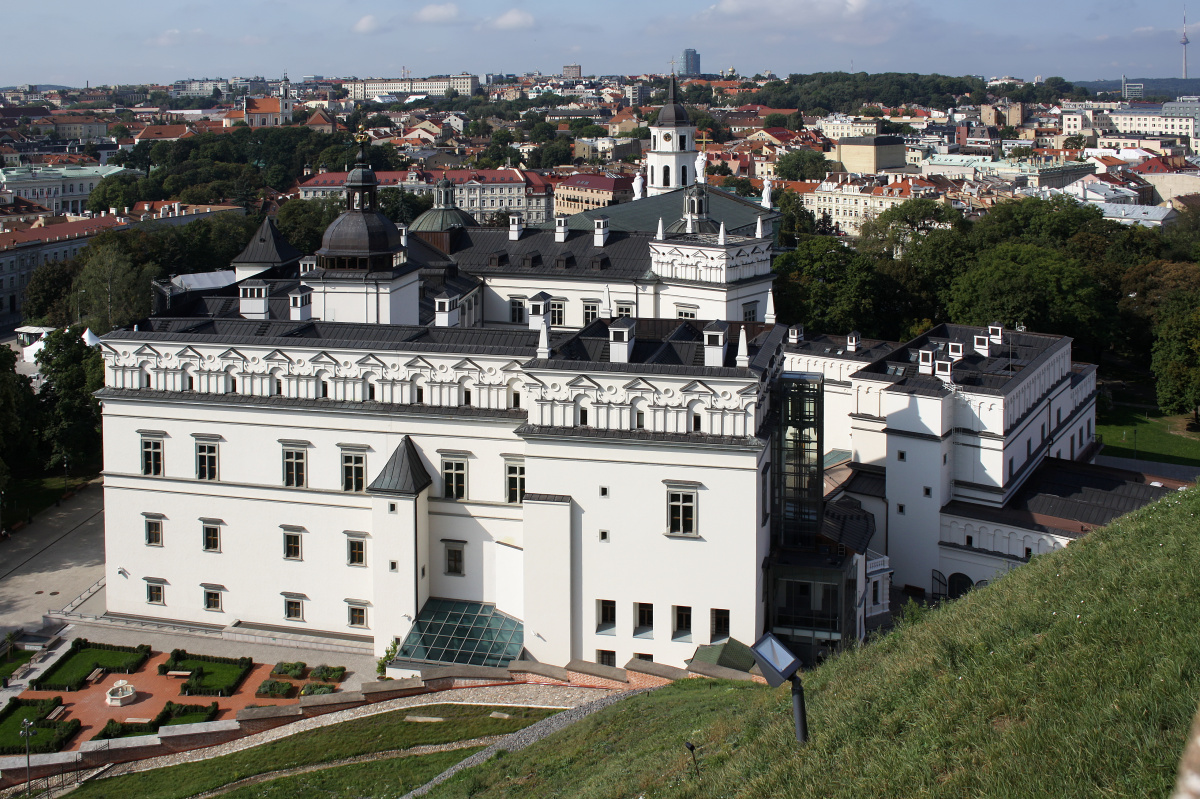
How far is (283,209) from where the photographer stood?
108 metres

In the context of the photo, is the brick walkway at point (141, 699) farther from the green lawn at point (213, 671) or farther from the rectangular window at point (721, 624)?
the rectangular window at point (721, 624)

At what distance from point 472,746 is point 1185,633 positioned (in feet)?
58.5

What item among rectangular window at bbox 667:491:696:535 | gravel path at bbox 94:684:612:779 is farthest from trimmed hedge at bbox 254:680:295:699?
rectangular window at bbox 667:491:696:535

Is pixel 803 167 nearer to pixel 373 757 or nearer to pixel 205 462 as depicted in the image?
pixel 205 462

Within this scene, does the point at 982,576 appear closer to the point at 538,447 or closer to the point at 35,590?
the point at 538,447

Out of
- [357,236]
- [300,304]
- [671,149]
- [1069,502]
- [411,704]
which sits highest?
[671,149]

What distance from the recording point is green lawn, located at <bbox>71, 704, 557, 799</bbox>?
2862cm

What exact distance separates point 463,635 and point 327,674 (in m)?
4.20

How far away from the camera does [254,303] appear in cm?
4559

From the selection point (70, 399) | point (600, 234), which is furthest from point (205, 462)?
point (600, 234)

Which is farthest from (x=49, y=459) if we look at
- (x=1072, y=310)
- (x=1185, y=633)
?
(x=1072, y=310)

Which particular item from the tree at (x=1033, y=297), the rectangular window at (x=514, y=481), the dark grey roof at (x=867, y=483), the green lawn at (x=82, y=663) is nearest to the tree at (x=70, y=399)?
the green lawn at (x=82, y=663)

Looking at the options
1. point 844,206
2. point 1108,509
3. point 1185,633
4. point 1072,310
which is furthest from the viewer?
point 844,206

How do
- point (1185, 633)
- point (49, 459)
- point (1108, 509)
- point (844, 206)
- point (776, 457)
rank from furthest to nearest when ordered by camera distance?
point (844, 206)
point (49, 459)
point (1108, 509)
point (776, 457)
point (1185, 633)
